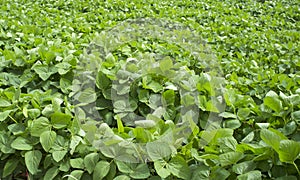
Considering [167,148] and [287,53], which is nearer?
[167,148]

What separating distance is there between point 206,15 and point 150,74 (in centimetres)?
A: 251

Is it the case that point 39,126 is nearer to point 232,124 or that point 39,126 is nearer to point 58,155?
point 58,155

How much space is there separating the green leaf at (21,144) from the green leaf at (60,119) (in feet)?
0.43

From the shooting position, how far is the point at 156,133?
5.15 ft

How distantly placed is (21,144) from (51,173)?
18 centimetres

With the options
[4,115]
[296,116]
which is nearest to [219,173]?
[296,116]

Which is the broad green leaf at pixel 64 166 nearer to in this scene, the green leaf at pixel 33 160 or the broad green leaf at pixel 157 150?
the green leaf at pixel 33 160

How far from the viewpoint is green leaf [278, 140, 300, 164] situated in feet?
4.34

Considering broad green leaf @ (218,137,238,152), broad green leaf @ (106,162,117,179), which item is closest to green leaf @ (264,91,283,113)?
broad green leaf @ (218,137,238,152)

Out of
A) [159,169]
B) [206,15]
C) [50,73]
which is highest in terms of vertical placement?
[159,169]

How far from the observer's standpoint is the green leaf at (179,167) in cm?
145

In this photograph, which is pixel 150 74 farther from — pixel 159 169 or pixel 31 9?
pixel 31 9

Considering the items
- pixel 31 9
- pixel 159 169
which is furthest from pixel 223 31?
pixel 159 169

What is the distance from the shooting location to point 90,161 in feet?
5.11
